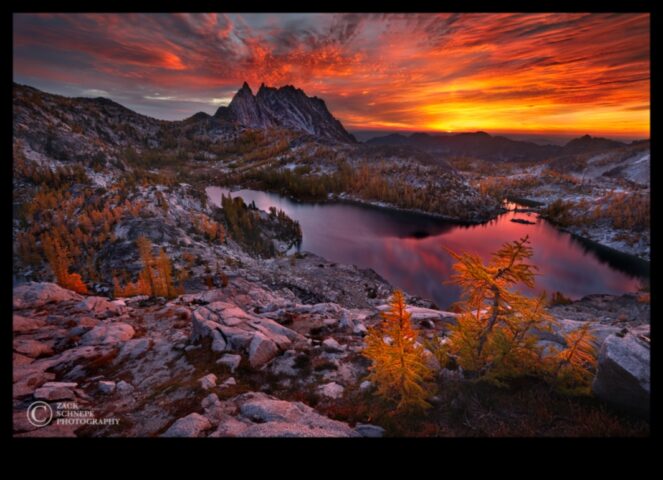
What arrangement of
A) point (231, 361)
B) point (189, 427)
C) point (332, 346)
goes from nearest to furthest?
1. point (189, 427)
2. point (231, 361)
3. point (332, 346)

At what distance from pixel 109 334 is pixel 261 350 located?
529 cm

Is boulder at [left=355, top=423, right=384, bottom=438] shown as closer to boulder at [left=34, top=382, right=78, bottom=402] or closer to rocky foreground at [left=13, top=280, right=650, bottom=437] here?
rocky foreground at [left=13, top=280, right=650, bottom=437]

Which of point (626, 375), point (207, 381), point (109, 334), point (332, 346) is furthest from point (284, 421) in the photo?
point (109, 334)

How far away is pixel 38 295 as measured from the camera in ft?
32.8

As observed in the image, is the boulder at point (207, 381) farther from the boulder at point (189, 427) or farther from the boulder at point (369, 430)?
the boulder at point (369, 430)

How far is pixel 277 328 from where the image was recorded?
9.52m

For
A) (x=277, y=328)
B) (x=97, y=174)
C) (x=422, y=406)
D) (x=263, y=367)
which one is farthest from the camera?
(x=97, y=174)

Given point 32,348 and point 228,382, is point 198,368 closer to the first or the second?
point 228,382
